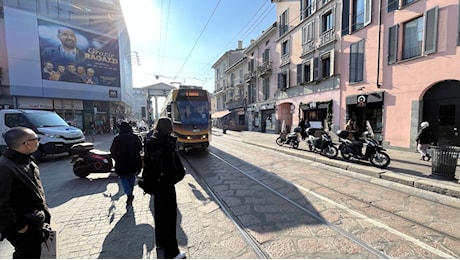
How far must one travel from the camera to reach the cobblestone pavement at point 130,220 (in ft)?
9.06

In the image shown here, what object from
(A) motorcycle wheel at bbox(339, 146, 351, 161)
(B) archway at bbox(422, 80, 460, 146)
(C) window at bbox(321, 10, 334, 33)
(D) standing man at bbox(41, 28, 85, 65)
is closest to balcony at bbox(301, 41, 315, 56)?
(C) window at bbox(321, 10, 334, 33)

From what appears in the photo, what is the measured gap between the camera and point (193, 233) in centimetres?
318

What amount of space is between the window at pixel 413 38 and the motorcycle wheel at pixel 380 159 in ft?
20.8

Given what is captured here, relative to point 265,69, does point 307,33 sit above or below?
above

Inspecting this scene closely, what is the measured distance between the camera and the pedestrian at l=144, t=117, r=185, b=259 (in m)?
2.52

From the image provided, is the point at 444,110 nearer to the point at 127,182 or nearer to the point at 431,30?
the point at 431,30

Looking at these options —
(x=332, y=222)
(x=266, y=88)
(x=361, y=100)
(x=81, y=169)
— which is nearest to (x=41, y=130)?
(x=81, y=169)

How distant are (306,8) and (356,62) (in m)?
7.65

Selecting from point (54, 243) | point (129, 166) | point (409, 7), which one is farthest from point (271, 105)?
point (54, 243)

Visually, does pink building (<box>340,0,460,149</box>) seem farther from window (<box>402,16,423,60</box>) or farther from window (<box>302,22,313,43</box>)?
window (<box>302,22,313,43</box>)

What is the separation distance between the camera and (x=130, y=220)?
3592 mm

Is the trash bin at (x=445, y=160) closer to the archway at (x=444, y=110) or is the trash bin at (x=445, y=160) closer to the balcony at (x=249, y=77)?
the archway at (x=444, y=110)

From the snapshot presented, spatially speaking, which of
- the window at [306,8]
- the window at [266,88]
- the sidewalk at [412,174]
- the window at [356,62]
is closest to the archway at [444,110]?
the sidewalk at [412,174]

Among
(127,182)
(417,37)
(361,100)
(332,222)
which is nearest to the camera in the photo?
(332,222)
